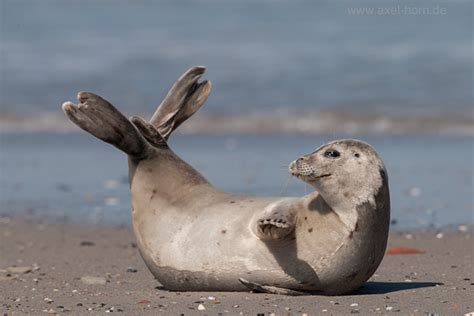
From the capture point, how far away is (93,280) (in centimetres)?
637

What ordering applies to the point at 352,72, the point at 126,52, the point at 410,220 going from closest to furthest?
1. the point at 410,220
2. the point at 352,72
3. the point at 126,52

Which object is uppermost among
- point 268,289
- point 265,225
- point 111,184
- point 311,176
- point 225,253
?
point 311,176

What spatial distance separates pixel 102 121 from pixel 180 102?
72 cm

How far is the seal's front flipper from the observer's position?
536 cm

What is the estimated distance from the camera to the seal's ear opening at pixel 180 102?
6660mm

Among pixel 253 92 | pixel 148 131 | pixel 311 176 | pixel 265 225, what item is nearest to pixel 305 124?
pixel 253 92

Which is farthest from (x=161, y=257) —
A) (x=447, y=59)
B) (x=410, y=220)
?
(x=447, y=59)

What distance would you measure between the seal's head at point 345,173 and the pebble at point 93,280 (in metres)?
1.52

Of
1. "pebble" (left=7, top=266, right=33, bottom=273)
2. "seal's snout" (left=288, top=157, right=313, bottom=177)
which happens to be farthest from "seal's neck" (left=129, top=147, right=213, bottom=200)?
"pebble" (left=7, top=266, right=33, bottom=273)

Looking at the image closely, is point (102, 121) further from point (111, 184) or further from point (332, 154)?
point (111, 184)

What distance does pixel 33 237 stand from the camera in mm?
8219

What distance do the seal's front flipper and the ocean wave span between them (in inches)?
335

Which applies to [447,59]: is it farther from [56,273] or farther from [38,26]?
[56,273]

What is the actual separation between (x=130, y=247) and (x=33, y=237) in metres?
0.86
